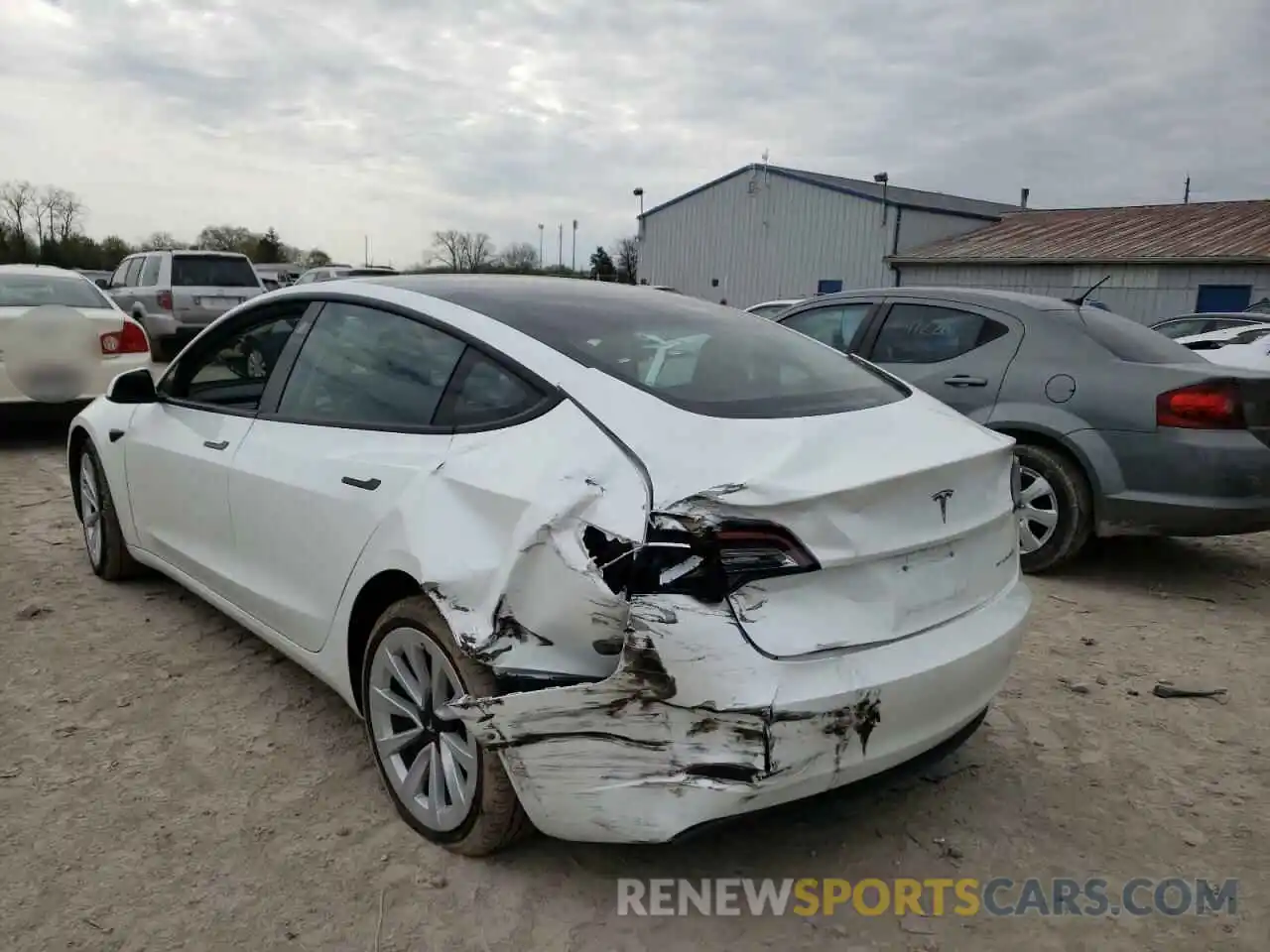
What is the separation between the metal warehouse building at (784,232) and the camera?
95.1ft

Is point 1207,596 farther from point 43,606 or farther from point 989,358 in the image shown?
point 43,606

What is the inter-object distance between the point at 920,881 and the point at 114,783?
92.4 inches

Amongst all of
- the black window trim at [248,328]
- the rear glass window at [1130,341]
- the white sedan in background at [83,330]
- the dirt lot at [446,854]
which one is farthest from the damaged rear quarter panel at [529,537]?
the white sedan in background at [83,330]

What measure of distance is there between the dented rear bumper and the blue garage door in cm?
2458

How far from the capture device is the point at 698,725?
196 cm

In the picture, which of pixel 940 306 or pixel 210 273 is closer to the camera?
pixel 940 306

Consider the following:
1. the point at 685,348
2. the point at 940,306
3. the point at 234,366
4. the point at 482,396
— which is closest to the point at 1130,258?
the point at 940,306

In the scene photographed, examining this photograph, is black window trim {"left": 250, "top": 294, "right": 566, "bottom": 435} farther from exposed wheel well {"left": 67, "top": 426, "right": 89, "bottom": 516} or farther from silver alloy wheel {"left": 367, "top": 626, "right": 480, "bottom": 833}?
exposed wheel well {"left": 67, "top": 426, "right": 89, "bottom": 516}

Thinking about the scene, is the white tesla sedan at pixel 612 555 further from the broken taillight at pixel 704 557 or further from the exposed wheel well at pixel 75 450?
the exposed wheel well at pixel 75 450

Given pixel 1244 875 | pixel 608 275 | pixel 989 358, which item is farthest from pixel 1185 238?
pixel 608 275

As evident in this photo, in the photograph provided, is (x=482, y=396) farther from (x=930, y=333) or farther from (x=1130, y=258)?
(x=1130, y=258)

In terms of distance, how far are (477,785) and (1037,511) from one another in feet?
12.2

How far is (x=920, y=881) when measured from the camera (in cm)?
241

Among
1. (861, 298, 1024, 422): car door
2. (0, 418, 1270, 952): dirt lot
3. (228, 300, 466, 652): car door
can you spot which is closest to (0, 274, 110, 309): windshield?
(0, 418, 1270, 952): dirt lot
